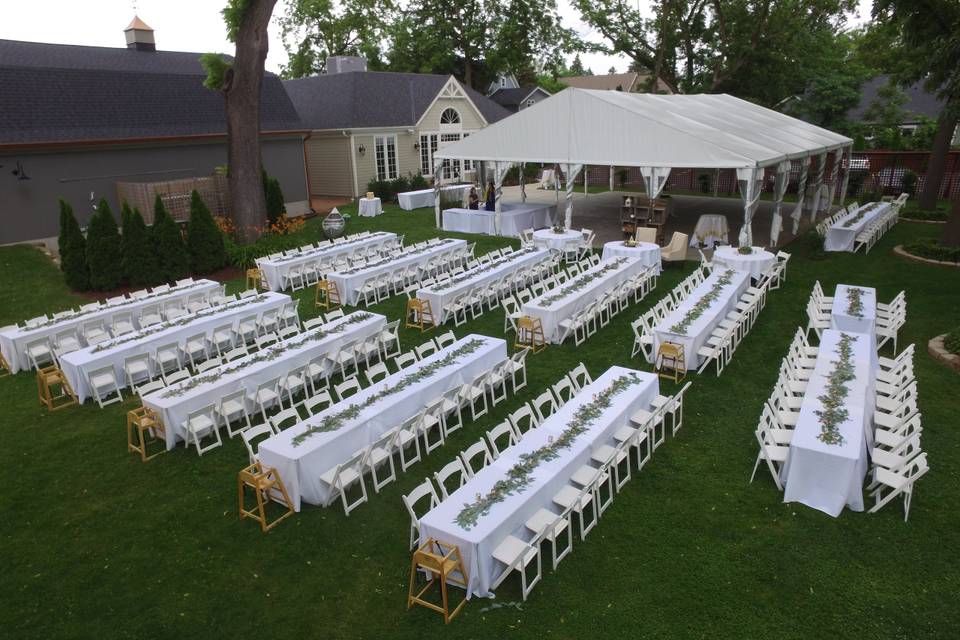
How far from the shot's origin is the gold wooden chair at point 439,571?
18.8ft

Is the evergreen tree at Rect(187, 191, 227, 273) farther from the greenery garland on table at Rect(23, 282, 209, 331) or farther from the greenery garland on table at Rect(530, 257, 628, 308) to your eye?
the greenery garland on table at Rect(530, 257, 628, 308)

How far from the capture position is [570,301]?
1252 centimetres

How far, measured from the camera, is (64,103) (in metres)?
20.8

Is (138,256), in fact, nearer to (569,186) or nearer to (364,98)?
(569,186)

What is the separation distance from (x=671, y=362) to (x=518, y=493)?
17.7ft

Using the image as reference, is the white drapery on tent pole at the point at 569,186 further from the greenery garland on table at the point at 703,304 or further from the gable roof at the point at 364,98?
the gable roof at the point at 364,98

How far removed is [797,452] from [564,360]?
4992 millimetres

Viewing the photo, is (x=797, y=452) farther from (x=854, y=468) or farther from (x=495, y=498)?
(x=495, y=498)

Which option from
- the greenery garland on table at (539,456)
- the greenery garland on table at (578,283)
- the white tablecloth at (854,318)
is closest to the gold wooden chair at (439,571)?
the greenery garland on table at (539,456)

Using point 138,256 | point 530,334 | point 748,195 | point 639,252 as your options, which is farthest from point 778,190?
point 138,256

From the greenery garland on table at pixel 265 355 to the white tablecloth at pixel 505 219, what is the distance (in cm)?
1085

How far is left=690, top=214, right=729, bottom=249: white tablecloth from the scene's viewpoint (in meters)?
19.2

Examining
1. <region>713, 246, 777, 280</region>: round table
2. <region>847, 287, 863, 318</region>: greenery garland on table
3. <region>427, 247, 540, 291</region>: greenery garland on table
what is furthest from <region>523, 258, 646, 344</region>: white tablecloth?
<region>847, 287, 863, 318</region>: greenery garland on table

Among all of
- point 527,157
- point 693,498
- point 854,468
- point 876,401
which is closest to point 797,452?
point 854,468
